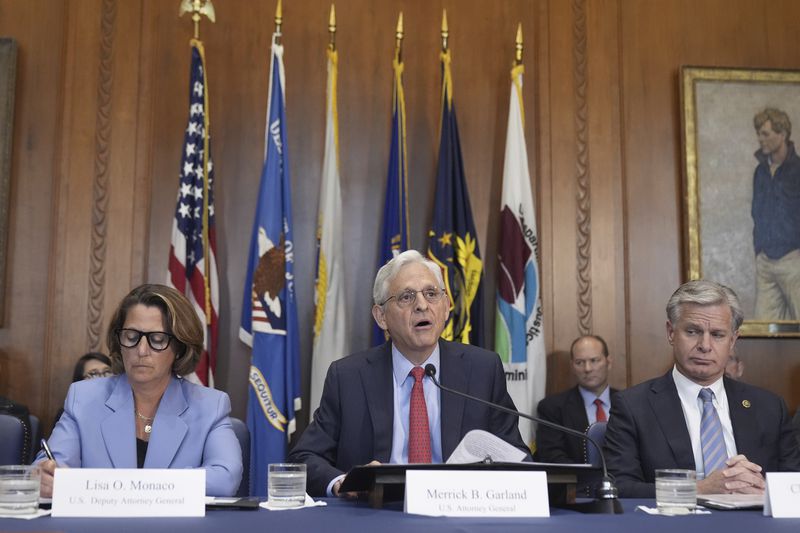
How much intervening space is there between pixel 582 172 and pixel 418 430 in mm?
3294

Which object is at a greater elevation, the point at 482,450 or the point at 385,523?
the point at 482,450

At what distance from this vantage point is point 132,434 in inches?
120

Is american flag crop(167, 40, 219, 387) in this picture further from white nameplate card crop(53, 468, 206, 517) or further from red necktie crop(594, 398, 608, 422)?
white nameplate card crop(53, 468, 206, 517)

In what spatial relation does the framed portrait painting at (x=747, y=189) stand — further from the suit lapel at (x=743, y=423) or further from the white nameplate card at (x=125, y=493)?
the white nameplate card at (x=125, y=493)

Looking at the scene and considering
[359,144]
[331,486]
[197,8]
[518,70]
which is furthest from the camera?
[359,144]

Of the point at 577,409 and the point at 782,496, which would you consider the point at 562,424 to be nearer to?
the point at 577,409

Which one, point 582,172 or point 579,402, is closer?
point 579,402

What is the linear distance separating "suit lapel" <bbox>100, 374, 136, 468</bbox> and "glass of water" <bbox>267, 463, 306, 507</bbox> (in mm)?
766

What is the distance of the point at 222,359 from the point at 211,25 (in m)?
2.15

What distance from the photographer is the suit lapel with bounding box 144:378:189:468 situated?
9.86 feet

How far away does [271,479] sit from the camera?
2449 millimetres

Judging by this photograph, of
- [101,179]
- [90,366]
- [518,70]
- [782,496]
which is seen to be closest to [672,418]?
[782,496]

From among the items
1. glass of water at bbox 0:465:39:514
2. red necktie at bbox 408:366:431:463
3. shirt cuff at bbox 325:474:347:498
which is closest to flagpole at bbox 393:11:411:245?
red necktie at bbox 408:366:431:463

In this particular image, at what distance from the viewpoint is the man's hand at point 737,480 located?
9.14ft
